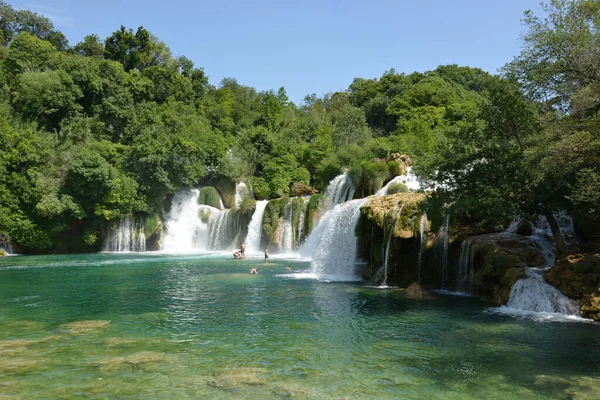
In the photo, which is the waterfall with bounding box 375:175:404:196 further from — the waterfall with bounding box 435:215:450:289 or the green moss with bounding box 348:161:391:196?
the waterfall with bounding box 435:215:450:289

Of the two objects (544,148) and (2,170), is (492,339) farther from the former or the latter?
(2,170)

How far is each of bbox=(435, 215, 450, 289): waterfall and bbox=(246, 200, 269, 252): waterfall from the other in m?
19.1

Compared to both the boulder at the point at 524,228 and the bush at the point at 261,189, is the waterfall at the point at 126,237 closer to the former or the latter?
the bush at the point at 261,189

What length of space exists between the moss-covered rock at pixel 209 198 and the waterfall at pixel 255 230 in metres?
6.66

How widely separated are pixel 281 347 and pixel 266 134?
127 feet

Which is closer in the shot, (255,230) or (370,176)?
(370,176)

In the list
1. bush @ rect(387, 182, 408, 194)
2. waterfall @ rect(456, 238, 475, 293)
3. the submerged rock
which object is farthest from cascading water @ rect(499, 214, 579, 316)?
bush @ rect(387, 182, 408, 194)

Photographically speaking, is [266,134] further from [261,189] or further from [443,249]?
[443,249]

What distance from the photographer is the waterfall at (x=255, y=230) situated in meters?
35.4

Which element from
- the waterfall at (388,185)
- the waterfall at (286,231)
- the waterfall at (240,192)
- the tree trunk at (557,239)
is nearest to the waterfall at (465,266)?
the tree trunk at (557,239)

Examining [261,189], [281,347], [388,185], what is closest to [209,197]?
[261,189]

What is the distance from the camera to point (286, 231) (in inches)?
1325

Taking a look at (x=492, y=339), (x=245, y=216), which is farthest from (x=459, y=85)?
(x=492, y=339)

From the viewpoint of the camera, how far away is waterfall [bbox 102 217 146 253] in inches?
1515
